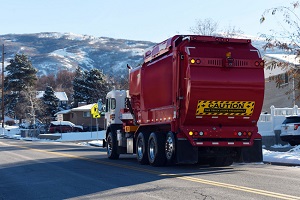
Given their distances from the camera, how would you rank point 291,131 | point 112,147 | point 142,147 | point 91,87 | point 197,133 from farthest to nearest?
1. point 91,87
2. point 291,131
3. point 112,147
4. point 142,147
5. point 197,133

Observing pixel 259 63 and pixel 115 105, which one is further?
pixel 115 105

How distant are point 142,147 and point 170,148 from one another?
2.42 m

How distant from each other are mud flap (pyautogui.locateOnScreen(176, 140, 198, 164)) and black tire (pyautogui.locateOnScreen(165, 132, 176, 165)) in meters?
0.32

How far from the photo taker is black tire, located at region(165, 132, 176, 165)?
16109 millimetres

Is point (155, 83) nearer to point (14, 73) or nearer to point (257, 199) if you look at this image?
point (257, 199)

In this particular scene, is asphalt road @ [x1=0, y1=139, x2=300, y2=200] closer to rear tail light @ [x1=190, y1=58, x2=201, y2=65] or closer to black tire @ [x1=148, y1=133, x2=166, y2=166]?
black tire @ [x1=148, y1=133, x2=166, y2=166]

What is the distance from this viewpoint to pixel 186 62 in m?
15.8

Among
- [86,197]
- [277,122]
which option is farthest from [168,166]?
[277,122]

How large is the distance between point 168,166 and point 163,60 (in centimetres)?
350

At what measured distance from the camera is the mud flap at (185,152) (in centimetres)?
1572

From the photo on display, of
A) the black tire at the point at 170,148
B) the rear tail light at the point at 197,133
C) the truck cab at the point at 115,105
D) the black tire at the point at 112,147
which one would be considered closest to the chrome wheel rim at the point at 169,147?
the black tire at the point at 170,148

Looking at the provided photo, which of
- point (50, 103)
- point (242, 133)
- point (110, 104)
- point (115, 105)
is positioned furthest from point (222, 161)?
point (50, 103)

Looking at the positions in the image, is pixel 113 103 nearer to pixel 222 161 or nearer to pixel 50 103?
pixel 222 161

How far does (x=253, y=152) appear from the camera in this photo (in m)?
16.5
